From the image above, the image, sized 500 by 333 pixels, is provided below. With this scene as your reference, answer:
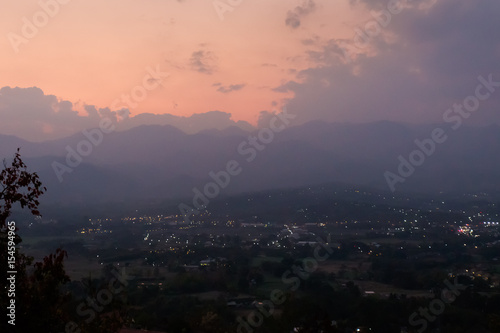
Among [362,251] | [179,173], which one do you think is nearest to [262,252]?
[362,251]

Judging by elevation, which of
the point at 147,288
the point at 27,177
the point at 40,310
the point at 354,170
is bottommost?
the point at 147,288

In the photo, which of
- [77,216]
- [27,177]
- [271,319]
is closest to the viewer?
[27,177]

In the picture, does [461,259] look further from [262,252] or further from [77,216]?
[77,216]

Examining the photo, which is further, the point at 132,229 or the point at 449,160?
the point at 449,160

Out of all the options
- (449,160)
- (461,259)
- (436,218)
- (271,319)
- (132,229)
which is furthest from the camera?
(449,160)

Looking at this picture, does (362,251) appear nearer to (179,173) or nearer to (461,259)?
(461,259)

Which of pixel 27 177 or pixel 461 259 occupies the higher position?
pixel 27 177

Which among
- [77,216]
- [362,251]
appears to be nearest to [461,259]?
[362,251]

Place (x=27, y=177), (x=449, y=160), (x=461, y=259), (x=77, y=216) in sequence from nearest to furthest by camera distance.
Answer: (x=27, y=177), (x=461, y=259), (x=77, y=216), (x=449, y=160)

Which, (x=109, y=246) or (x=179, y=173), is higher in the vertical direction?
(x=179, y=173)
